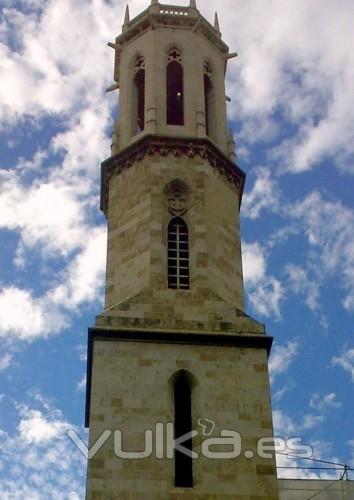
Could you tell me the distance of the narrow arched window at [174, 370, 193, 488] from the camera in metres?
23.4

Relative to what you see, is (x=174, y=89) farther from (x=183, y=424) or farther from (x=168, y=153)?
(x=183, y=424)

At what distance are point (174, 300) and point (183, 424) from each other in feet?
12.0

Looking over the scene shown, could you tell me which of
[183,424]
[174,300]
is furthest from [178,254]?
[183,424]

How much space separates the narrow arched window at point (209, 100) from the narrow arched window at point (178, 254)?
16.7ft

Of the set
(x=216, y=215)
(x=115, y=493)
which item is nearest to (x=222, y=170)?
(x=216, y=215)

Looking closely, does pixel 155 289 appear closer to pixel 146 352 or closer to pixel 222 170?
pixel 146 352

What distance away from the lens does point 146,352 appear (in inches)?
990

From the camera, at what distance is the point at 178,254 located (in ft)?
91.7

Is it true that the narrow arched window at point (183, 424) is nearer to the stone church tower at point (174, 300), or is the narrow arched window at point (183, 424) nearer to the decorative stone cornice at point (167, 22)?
the stone church tower at point (174, 300)

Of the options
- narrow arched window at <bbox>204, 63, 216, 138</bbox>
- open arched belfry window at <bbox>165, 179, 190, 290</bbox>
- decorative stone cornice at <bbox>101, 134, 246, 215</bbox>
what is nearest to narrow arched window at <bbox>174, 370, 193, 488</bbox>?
open arched belfry window at <bbox>165, 179, 190, 290</bbox>

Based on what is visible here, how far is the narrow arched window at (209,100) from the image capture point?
32.6m

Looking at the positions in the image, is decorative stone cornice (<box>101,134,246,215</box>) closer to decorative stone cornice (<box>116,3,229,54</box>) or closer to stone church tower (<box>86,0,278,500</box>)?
stone church tower (<box>86,0,278,500</box>)

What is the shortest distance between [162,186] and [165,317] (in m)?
4.86

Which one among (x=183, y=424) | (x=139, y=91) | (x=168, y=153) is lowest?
(x=183, y=424)
